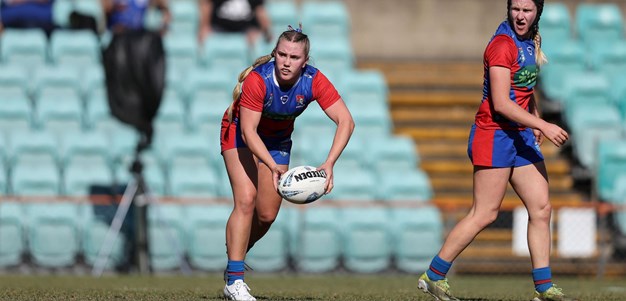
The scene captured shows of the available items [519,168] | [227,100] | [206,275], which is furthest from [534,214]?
[227,100]

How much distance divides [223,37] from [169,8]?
1.05 meters

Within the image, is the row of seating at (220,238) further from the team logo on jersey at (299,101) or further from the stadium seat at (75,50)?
the team logo on jersey at (299,101)

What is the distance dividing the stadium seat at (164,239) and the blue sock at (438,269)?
6.03m

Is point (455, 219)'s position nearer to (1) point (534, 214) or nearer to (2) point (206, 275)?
(2) point (206, 275)

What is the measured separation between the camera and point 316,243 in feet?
45.2

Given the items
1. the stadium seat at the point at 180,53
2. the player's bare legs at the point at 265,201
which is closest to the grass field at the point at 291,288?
the player's bare legs at the point at 265,201

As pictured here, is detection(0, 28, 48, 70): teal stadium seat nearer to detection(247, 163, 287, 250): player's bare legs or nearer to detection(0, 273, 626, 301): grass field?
detection(0, 273, 626, 301): grass field

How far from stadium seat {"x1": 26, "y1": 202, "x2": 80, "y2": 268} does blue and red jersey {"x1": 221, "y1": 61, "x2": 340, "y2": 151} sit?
19.5ft

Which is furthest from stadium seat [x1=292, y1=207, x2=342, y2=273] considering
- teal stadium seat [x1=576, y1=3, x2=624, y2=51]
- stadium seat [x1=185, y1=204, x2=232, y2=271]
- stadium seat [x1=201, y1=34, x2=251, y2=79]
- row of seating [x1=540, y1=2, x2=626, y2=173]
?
teal stadium seat [x1=576, y1=3, x2=624, y2=51]

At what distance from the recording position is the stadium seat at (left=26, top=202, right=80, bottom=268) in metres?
13.5

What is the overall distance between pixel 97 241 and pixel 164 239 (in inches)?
28.5

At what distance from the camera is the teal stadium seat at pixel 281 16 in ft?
55.5

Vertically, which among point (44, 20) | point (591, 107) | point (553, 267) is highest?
point (44, 20)

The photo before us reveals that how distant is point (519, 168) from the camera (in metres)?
7.75
